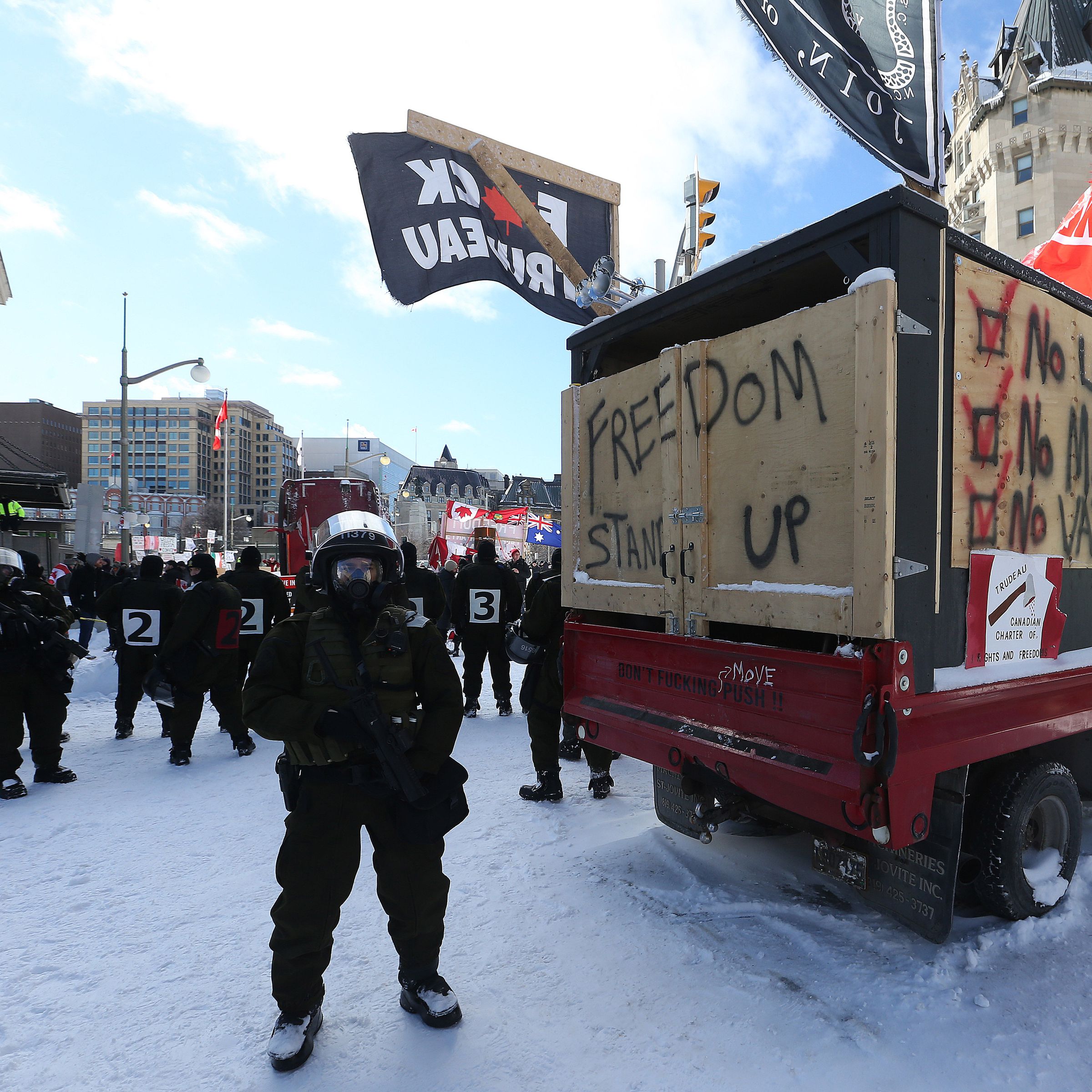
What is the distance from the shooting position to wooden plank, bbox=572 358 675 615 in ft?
12.7

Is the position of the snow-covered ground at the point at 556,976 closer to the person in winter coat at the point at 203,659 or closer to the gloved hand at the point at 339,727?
the gloved hand at the point at 339,727

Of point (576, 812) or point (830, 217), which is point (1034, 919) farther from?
point (830, 217)

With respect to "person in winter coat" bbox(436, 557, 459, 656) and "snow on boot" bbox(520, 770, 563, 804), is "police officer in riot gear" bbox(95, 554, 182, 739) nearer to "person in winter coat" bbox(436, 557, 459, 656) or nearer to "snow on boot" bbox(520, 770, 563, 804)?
"person in winter coat" bbox(436, 557, 459, 656)

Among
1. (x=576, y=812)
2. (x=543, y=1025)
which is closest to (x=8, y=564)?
(x=576, y=812)

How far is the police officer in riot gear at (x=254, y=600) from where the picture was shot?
25.5ft

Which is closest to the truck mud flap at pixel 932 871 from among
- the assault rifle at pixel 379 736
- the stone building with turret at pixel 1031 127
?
the assault rifle at pixel 379 736

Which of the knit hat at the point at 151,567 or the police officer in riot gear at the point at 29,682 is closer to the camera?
the police officer in riot gear at the point at 29,682

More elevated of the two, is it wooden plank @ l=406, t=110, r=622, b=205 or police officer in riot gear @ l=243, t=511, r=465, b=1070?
wooden plank @ l=406, t=110, r=622, b=205

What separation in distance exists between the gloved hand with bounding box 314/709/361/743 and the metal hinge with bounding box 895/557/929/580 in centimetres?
213

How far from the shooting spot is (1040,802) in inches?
138

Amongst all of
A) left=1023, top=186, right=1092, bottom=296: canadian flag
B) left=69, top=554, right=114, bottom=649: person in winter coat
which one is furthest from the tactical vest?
left=69, top=554, right=114, bottom=649: person in winter coat

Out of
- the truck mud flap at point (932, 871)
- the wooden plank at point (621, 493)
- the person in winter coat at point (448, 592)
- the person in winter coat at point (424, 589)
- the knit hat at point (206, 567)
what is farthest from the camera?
the person in winter coat at point (448, 592)

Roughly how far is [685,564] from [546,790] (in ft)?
8.64

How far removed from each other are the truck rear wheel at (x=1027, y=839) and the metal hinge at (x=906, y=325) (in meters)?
2.17
